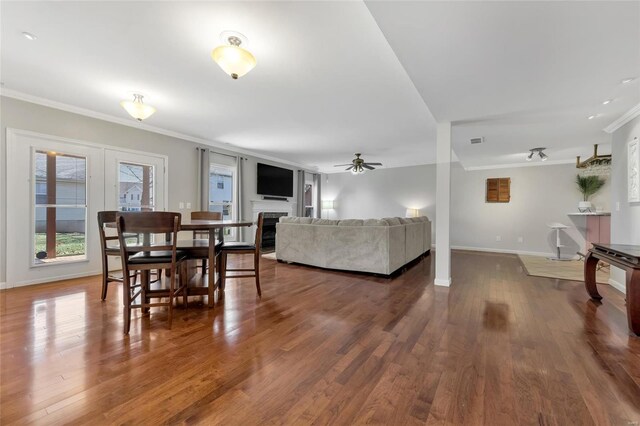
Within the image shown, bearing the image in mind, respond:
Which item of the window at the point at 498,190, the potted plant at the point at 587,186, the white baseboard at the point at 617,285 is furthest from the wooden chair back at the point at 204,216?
the potted plant at the point at 587,186

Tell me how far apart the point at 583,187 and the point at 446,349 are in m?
6.61

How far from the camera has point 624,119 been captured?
3430mm

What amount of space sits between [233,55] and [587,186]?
25.3ft

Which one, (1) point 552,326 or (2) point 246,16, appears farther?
(1) point 552,326

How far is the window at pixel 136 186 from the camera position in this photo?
431cm

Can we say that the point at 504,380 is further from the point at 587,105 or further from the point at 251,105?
the point at 251,105

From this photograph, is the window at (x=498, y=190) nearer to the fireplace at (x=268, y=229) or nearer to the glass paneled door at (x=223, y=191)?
the fireplace at (x=268, y=229)

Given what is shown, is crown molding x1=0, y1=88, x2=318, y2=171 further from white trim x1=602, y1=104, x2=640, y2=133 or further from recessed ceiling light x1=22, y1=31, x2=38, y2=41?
white trim x1=602, y1=104, x2=640, y2=133

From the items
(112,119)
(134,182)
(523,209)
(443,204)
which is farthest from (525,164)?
(112,119)

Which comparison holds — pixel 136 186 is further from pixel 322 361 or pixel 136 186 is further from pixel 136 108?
pixel 322 361

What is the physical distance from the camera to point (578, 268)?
4816 millimetres

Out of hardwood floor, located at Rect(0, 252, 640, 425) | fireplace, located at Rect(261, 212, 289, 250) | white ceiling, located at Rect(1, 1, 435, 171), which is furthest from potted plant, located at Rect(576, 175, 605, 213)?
fireplace, located at Rect(261, 212, 289, 250)

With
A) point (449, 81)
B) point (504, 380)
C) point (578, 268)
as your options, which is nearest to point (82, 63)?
point (449, 81)

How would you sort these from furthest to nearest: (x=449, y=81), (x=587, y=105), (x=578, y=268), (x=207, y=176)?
(x=207, y=176) → (x=578, y=268) → (x=587, y=105) → (x=449, y=81)
